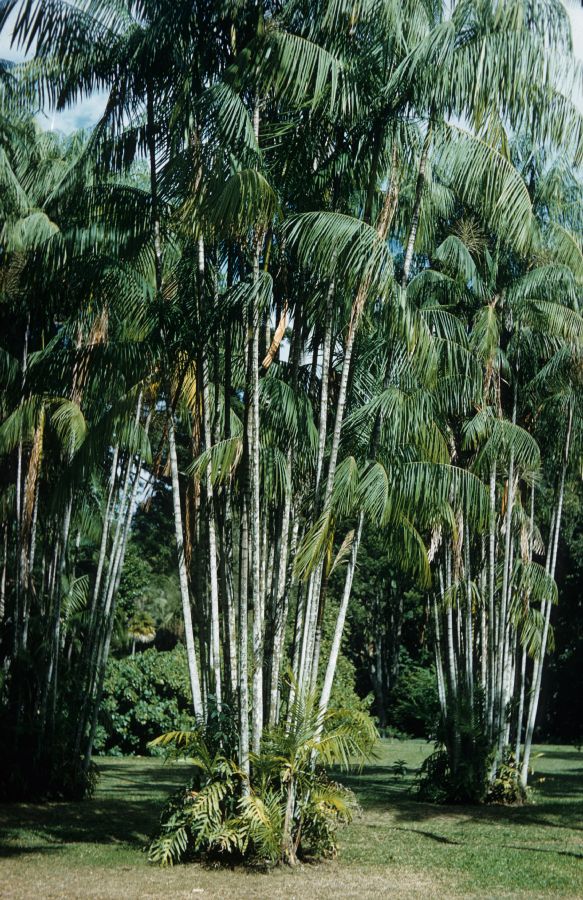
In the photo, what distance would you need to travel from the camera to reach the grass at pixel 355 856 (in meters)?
8.14

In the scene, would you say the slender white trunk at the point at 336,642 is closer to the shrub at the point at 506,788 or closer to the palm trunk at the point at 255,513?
the palm trunk at the point at 255,513

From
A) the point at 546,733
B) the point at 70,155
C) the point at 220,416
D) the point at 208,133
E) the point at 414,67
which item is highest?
the point at 70,155

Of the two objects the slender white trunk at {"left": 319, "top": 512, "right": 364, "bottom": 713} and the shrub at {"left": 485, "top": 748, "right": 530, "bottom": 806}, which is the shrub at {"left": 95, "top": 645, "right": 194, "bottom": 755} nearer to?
the shrub at {"left": 485, "top": 748, "right": 530, "bottom": 806}

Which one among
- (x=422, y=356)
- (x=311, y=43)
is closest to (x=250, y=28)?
(x=311, y=43)

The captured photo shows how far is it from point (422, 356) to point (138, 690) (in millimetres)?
14902

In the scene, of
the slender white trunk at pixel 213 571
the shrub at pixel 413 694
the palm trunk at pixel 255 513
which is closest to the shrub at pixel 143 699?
the shrub at pixel 413 694

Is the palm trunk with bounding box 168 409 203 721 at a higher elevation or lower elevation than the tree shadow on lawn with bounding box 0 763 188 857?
higher

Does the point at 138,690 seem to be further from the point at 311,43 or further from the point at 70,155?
the point at 311,43

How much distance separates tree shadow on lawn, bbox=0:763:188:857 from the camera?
1002 cm

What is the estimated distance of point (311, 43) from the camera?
888 cm

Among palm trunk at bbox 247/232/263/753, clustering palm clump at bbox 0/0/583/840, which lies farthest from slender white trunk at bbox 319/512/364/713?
palm trunk at bbox 247/232/263/753

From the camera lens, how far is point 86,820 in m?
11.5

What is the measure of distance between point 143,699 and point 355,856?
13.2m

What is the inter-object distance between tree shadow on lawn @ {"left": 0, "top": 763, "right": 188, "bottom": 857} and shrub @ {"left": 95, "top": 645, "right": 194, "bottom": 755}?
621cm
